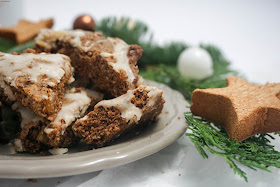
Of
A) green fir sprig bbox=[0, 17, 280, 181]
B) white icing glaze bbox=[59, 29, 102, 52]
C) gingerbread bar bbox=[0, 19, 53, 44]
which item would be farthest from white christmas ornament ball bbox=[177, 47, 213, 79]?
gingerbread bar bbox=[0, 19, 53, 44]

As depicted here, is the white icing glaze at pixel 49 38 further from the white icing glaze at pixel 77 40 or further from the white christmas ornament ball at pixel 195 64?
the white christmas ornament ball at pixel 195 64

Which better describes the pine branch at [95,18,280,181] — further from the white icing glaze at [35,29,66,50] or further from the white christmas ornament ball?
the white icing glaze at [35,29,66,50]

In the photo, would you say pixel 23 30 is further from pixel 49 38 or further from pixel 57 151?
pixel 57 151

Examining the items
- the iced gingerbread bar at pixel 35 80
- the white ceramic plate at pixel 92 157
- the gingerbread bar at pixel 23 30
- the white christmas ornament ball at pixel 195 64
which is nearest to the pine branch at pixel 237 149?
the white ceramic plate at pixel 92 157

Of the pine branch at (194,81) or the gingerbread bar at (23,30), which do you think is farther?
the gingerbread bar at (23,30)

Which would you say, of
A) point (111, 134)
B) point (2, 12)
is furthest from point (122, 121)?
point (2, 12)
